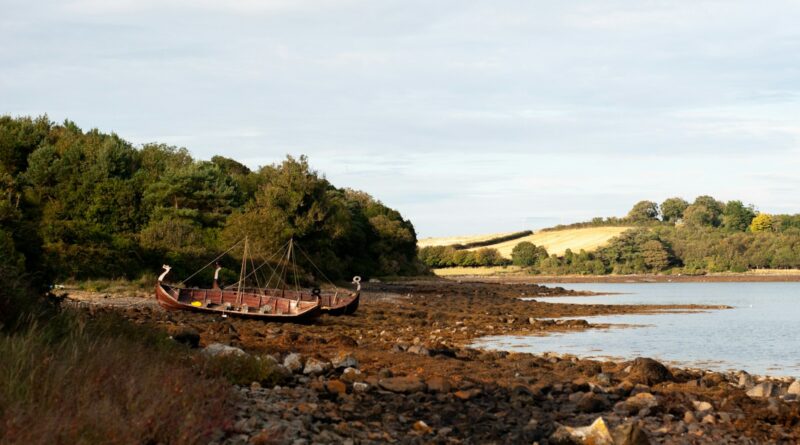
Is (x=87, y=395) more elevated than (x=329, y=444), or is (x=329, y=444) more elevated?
(x=87, y=395)

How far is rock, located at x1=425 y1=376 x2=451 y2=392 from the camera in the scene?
14062mm

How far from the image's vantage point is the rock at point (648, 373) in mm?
17844

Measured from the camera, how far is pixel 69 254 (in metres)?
43.8

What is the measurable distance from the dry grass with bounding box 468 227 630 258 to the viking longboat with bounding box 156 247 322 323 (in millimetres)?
128960

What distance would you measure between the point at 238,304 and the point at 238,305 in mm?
349

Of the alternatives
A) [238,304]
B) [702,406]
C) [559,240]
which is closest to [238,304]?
[238,304]

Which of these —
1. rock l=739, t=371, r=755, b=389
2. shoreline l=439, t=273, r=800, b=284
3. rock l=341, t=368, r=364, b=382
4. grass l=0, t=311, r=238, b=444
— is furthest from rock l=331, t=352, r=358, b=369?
shoreline l=439, t=273, r=800, b=284

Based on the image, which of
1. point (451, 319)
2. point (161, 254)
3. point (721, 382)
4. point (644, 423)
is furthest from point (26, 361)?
point (161, 254)

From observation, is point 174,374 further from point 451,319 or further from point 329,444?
point 451,319

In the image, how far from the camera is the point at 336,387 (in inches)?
528

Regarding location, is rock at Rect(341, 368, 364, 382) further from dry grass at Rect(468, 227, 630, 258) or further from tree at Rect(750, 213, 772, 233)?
tree at Rect(750, 213, 772, 233)

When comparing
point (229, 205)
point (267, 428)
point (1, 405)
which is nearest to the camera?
point (1, 405)

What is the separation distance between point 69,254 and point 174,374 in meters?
35.8

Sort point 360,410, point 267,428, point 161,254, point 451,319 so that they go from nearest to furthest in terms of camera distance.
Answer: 1. point 267,428
2. point 360,410
3. point 451,319
4. point 161,254
